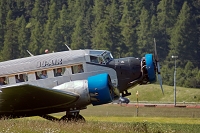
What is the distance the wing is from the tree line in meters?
76.1

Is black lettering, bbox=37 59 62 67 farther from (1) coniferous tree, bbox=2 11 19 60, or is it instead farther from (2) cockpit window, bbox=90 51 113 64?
(1) coniferous tree, bbox=2 11 19 60

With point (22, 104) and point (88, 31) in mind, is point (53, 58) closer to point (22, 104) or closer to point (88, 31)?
point (22, 104)

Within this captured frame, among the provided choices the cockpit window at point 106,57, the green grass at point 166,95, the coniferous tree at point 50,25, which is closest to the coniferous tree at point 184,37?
the coniferous tree at point 50,25

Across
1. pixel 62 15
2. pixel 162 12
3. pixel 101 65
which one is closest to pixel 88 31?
pixel 62 15

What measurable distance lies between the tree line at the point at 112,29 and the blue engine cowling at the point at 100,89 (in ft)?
249

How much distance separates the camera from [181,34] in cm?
13512

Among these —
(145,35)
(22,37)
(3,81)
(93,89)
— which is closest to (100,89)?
(93,89)

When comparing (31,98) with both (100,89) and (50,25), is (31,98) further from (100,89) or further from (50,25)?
(50,25)

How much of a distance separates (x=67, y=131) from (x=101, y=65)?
22.2ft

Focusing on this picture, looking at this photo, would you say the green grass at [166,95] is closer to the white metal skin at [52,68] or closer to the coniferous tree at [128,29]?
the coniferous tree at [128,29]

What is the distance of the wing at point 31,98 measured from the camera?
87.4ft

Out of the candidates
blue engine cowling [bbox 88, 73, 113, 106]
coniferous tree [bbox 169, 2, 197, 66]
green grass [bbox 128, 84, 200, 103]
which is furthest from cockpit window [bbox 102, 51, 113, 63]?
coniferous tree [bbox 169, 2, 197, 66]

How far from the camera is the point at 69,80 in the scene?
29250 millimetres

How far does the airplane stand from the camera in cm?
2784
